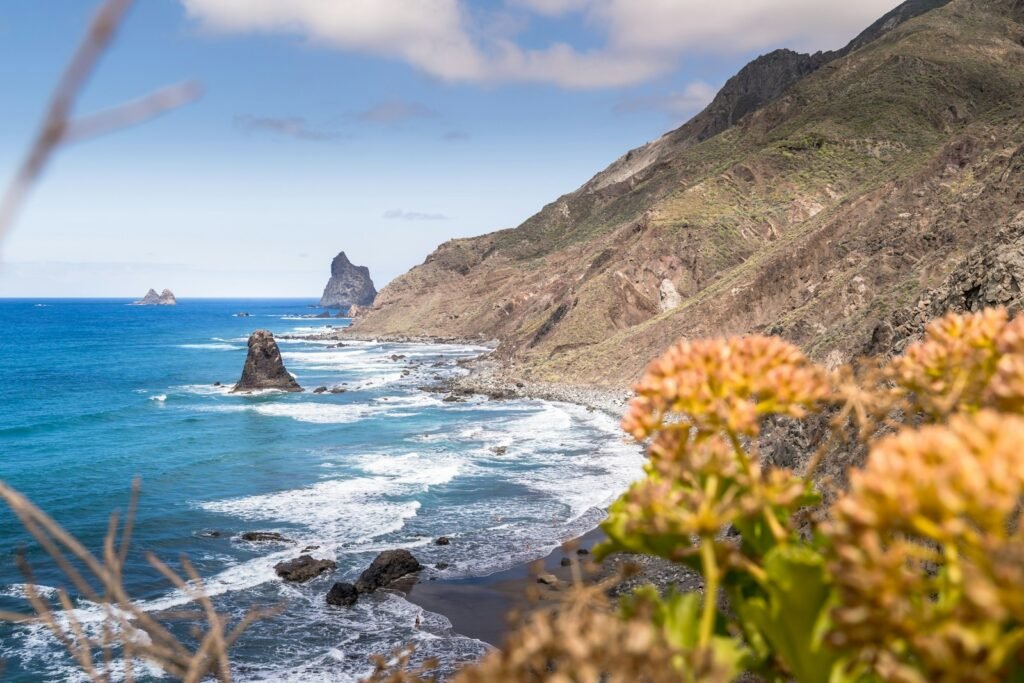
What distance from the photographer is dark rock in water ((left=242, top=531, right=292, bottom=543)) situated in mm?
29500

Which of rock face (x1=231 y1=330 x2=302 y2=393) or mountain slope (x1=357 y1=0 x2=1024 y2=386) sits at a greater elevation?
mountain slope (x1=357 y1=0 x2=1024 y2=386)

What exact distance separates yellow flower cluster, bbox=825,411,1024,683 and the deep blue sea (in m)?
15.8

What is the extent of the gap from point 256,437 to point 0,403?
3608cm

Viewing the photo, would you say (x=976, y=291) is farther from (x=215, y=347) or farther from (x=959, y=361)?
(x=215, y=347)

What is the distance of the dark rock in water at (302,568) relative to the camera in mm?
25688

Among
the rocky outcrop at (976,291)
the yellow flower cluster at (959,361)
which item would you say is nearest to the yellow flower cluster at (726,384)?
the yellow flower cluster at (959,361)

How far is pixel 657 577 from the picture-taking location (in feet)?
75.7

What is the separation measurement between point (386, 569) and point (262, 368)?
50598mm

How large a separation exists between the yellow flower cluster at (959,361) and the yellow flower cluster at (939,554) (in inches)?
30.6

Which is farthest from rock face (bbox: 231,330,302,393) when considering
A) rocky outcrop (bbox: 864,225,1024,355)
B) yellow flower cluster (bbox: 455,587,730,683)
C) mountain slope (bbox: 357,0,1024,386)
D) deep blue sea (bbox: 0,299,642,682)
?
yellow flower cluster (bbox: 455,587,730,683)

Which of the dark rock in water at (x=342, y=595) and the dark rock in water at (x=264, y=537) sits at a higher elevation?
the dark rock in water at (x=264, y=537)

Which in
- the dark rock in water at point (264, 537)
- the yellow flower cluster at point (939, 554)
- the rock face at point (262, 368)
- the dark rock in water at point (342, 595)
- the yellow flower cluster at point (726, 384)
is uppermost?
the yellow flower cluster at point (726, 384)

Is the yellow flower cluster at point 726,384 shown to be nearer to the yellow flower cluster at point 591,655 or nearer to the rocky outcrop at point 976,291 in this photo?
the yellow flower cluster at point 591,655

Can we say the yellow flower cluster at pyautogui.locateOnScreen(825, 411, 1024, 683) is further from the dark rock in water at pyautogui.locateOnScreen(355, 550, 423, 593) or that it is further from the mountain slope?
the mountain slope
